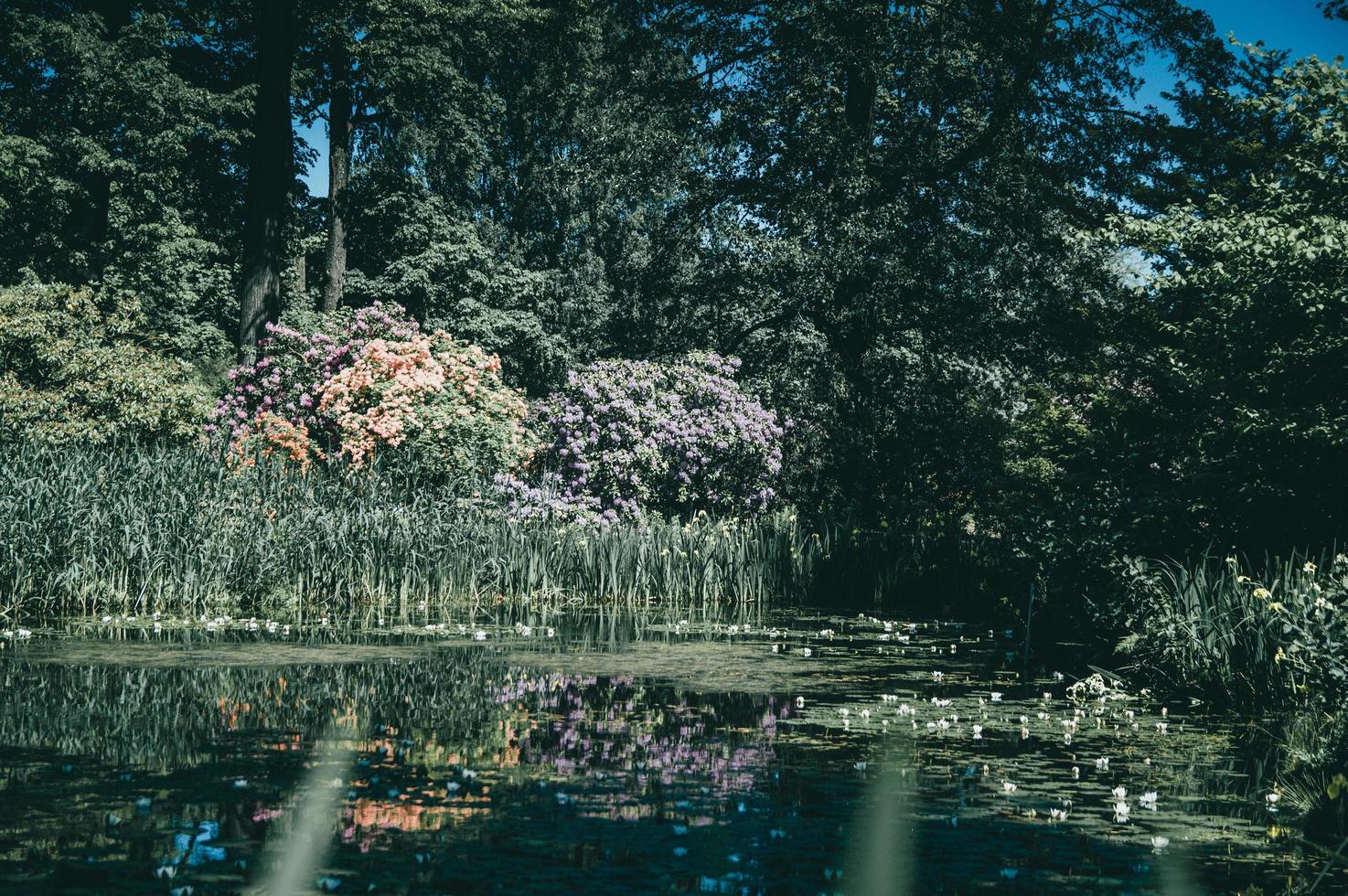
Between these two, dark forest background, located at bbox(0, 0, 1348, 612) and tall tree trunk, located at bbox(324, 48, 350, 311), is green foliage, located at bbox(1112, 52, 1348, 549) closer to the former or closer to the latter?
dark forest background, located at bbox(0, 0, 1348, 612)

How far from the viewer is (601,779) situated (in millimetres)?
5484

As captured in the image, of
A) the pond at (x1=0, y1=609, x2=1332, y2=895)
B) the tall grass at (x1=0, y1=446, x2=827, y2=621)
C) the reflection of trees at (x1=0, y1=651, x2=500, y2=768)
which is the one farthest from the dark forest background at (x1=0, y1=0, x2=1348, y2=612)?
the reflection of trees at (x1=0, y1=651, x2=500, y2=768)

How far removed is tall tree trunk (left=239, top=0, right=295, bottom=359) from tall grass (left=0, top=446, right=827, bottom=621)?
7.73 meters

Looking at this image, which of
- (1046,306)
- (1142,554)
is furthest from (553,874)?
(1046,306)

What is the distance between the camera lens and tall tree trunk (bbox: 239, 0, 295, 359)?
69.1 ft

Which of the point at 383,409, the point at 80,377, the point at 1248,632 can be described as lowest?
the point at 1248,632

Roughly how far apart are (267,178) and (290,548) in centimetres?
1121

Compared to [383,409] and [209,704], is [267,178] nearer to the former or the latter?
[383,409]

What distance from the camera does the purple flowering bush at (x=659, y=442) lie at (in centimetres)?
1875

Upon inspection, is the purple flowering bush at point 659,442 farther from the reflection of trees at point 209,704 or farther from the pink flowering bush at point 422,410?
the reflection of trees at point 209,704

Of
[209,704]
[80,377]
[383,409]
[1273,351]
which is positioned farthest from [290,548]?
[1273,351]

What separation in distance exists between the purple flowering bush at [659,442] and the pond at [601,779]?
9189 millimetres

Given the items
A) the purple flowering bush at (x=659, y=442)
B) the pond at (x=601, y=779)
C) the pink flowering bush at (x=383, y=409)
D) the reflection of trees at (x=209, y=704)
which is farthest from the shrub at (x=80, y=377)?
the reflection of trees at (x=209, y=704)

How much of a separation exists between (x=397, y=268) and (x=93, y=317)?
10.5 metres
